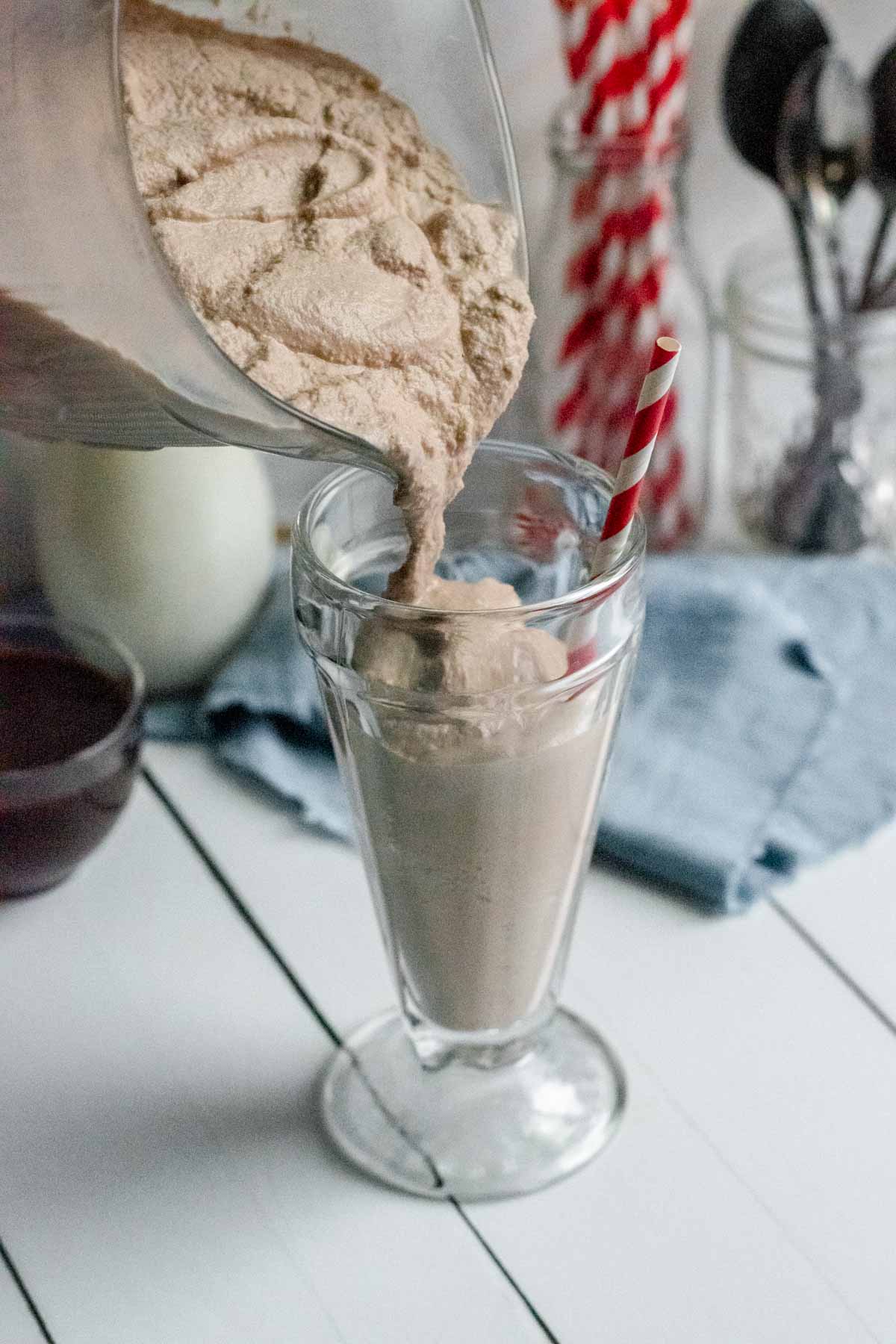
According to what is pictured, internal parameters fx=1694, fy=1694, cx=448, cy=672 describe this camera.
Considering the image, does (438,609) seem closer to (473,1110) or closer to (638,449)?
(638,449)

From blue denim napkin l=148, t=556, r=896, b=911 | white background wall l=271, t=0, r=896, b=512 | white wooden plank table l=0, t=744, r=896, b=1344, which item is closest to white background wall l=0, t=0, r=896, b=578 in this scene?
white background wall l=271, t=0, r=896, b=512

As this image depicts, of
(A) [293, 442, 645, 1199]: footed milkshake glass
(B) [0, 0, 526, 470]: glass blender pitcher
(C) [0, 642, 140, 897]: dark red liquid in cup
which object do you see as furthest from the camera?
(C) [0, 642, 140, 897]: dark red liquid in cup

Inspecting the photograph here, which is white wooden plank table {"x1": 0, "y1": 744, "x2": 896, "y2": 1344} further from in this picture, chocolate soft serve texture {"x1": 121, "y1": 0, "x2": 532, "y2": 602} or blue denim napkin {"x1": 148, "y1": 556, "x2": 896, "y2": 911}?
chocolate soft serve texture {"x1": 121, "y1": 0, "x2": 532, "y2": 602}

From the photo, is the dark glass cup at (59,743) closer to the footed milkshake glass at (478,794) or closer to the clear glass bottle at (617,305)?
the footed milkshake glass at (478,794)

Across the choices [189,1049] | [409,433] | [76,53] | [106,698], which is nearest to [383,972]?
[189,1049]

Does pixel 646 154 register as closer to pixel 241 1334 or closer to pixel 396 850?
pixel 396 850

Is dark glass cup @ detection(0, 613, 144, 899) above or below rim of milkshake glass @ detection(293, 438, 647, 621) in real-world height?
below

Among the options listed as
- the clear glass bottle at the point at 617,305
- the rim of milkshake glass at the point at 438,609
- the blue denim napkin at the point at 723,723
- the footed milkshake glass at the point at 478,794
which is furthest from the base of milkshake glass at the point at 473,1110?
the clear glass bottle at the point at 617,305
